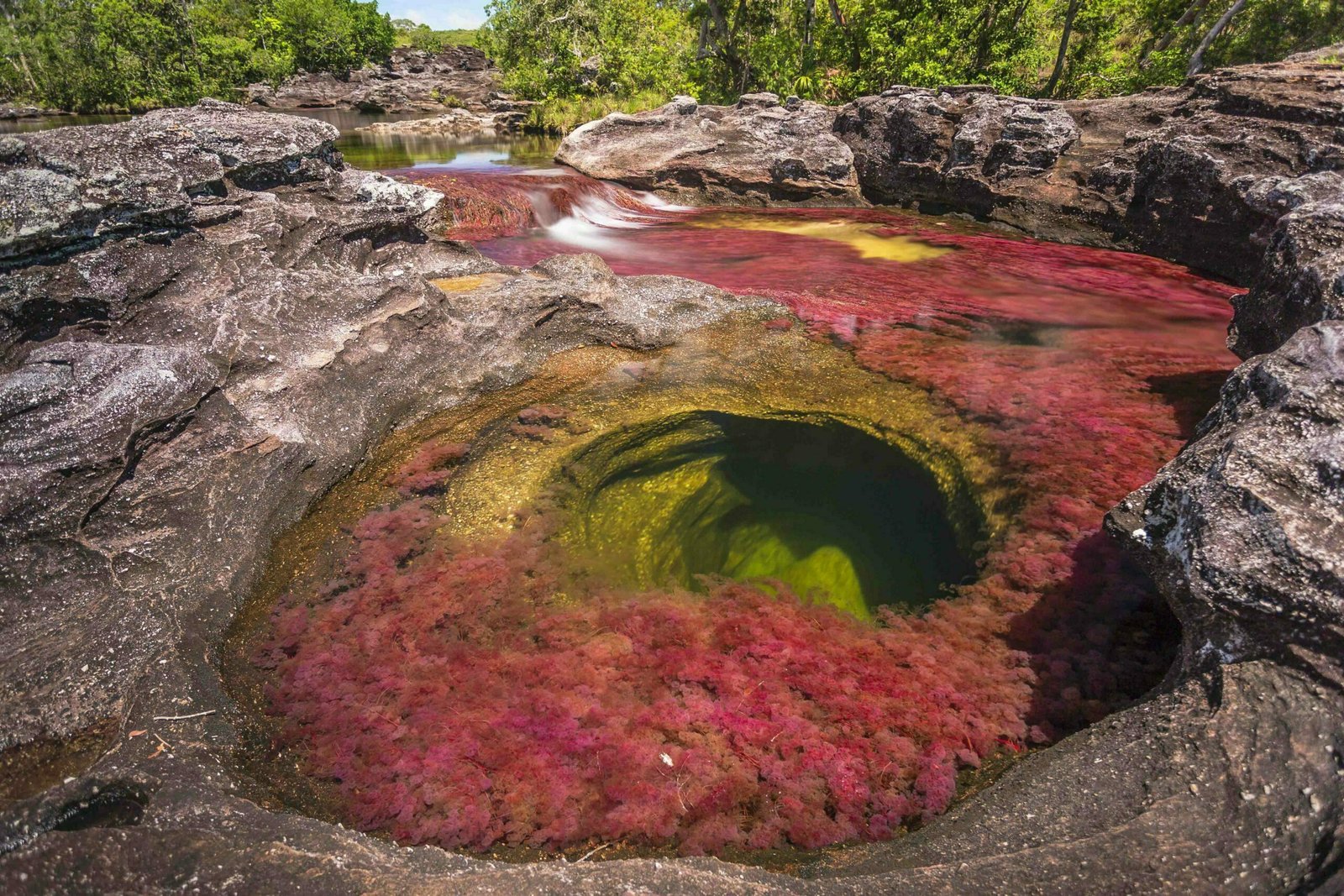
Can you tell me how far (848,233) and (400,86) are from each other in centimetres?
5401

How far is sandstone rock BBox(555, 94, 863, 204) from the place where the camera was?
51.6ft

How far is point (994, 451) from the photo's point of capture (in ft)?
16.7

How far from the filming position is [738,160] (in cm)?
1586

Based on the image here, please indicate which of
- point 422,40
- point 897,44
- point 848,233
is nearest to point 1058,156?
point 848,233

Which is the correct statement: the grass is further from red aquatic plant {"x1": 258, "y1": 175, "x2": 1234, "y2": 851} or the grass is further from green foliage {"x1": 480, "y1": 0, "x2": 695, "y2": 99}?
red aquatic plant {"x1": 258, "y1": 175, "x2": 1234, "y2": 851}

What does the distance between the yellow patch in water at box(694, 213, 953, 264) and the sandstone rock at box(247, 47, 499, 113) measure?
36371 millimetres

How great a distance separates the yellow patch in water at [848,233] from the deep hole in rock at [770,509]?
661cm

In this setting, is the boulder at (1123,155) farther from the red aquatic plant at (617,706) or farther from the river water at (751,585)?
the red aquatic plant at (617,706)

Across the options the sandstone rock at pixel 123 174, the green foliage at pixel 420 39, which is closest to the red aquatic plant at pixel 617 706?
the sandstone rock at pixel 123 174

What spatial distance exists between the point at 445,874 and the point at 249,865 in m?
0.59

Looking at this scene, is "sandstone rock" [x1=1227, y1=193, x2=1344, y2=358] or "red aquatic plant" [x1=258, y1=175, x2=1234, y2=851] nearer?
"red aquatic plant" [x1=258, y1=175, x2=1234, y2=851]

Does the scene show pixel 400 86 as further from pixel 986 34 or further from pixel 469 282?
pixel 469 282

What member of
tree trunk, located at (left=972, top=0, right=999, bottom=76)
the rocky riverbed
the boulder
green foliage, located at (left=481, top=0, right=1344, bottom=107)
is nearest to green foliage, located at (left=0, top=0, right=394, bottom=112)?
green foliage, located at (left=481, top=0, right=1344, bottom=107)

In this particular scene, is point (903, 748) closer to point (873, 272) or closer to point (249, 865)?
point (249, 865)
